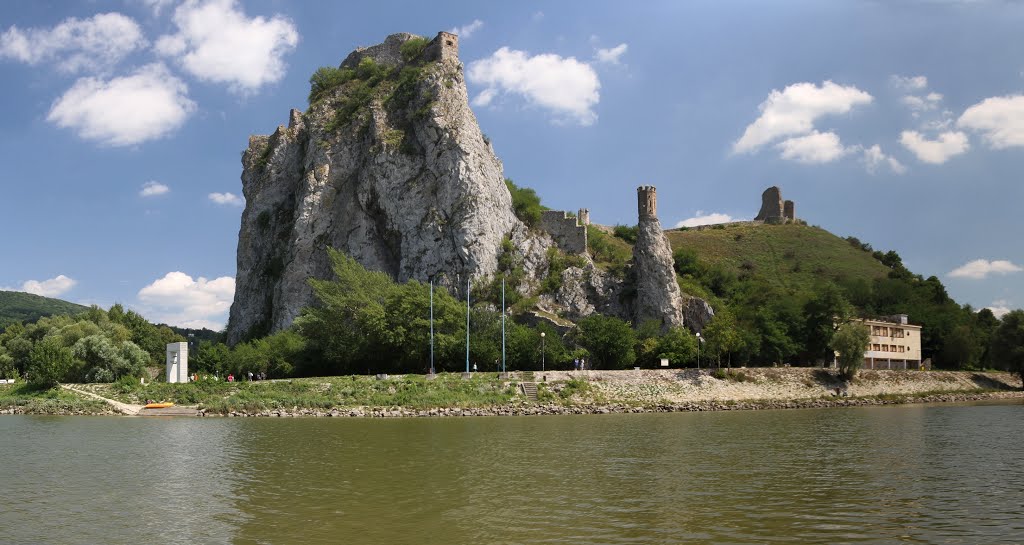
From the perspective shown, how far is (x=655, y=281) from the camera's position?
79.0 m

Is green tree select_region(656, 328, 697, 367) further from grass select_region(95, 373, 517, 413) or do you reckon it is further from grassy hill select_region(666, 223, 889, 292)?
grassy hill select_region(666, 223, 889, 292)

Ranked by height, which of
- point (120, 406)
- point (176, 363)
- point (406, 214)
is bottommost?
point (120, 406)

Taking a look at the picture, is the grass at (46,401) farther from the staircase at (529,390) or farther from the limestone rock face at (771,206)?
the limestone rock face at (771,206)

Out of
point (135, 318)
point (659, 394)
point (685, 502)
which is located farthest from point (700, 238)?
point (685, 502)

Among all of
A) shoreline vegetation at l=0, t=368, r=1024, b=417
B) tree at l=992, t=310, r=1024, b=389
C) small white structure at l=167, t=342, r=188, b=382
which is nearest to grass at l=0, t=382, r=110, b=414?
shoreline vegetation at l=0, t=368, r=1024, b=417

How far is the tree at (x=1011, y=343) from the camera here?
76125 mm

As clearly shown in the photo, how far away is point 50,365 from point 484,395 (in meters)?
34.7

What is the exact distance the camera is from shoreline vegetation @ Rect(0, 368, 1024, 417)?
52.0 metres

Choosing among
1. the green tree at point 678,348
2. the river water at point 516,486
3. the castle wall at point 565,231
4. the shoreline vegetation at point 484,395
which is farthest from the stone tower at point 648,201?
the river water at point 516,486

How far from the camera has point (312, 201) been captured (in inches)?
3494

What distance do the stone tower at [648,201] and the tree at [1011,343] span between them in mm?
36293

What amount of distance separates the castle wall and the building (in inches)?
1238

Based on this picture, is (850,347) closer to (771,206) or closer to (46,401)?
(46,401)

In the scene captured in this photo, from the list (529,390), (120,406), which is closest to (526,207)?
(529,390)
